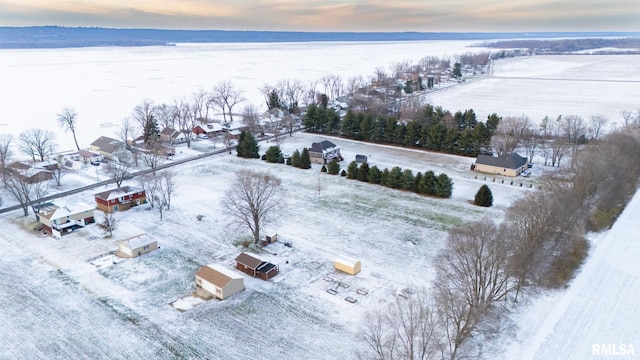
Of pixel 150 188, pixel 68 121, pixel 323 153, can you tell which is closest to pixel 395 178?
pixel 323 153

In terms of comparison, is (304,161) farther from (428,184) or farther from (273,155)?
(428,184)

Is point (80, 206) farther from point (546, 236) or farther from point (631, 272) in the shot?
point (631, 272)

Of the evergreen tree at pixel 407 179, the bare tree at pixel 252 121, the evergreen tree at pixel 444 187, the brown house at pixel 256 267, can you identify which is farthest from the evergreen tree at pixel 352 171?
the bare tree at pixel 252 121

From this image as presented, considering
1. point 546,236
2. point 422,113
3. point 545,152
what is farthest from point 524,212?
point 422,113

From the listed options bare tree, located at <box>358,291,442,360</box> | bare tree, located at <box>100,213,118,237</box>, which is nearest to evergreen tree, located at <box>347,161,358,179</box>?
bare tree, located at <box>358,291,442,360</box>

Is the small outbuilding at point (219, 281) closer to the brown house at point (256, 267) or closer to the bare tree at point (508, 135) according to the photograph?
the brown house at point (256, 267)

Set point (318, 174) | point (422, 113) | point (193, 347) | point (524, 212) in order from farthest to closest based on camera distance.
Result: 1. point (422, 113)
2. point (318, 174)
3. point (524, 212)
4. point (193, 347)

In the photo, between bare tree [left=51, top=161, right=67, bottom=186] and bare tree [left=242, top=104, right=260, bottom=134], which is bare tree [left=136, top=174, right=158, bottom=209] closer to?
bare tree [left=51, top=161, right=67, bottom=186]
